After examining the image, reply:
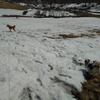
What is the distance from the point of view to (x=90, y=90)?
362 cm

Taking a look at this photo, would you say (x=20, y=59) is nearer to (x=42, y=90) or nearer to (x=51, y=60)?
(x=51, y=60)

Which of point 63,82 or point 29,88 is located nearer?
point 29,88

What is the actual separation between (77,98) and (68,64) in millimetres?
1846

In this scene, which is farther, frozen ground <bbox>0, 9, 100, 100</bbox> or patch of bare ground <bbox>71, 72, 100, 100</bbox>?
frozen ground <bbox>0, 9, 100, 100</bbox>

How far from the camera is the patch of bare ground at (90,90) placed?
11.1 ft

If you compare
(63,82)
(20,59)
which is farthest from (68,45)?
(63,82)

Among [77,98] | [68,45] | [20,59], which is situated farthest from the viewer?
[68,45]

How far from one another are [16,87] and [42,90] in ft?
2.35

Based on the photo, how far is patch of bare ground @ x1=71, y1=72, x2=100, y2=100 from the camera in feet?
11.1

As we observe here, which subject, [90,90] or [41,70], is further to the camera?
[41,70]

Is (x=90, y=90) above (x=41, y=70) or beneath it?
beneath

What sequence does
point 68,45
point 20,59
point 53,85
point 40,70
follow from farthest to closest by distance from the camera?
point 68,45 → point 20,59 → point 40,70 → point 53,85

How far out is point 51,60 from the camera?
5.38 metres

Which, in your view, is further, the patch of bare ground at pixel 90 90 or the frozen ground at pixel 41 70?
the frozen ground at pixel 41 70
